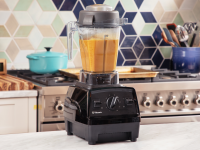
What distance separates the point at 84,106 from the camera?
38.0 inches

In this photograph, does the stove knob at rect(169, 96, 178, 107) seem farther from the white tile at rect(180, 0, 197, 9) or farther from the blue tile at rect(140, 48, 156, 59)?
the white tile at rect(180, 0, 197, 9)

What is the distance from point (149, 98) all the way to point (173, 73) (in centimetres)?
37

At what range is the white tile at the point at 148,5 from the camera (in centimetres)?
253

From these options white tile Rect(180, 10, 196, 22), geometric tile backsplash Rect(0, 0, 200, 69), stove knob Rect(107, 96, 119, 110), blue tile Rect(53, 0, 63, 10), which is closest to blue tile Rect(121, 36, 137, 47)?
geometric tile backsplash Rect(0, 0, 200, 69)

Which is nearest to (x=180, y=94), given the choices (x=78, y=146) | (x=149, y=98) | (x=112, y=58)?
(x=149, y=98)

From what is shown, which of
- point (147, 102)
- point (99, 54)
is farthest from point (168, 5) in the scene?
point (99, 54)

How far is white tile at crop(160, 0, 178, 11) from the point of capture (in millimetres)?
2572

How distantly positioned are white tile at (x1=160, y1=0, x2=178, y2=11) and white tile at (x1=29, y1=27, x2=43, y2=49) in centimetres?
104

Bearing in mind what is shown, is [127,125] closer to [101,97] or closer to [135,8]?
[101,97]

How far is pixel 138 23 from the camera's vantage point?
2539 mm

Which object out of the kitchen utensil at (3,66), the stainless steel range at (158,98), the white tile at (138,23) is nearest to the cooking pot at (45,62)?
the stainless steel range at (158,98)

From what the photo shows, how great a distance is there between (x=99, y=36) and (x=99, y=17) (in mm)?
79

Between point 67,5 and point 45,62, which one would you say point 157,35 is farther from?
point 45,62

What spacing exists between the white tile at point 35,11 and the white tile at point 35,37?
0.07 meters
